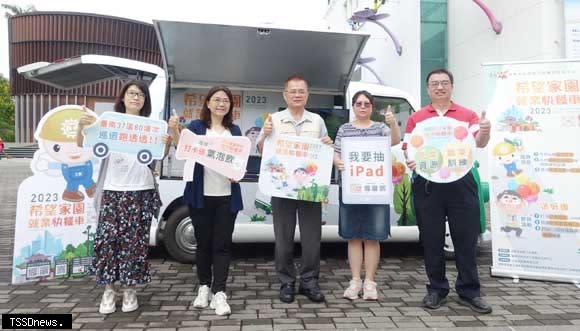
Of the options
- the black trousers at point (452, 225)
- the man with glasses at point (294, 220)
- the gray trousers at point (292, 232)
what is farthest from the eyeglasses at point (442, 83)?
the gray trousers at point (292, 232)

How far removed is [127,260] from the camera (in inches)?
137

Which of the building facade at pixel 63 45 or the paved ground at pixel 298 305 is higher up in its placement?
the building facade at pixel 63 45

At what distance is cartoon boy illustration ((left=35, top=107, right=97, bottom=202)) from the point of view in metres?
3.97

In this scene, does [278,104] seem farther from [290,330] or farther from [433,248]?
[290,330]

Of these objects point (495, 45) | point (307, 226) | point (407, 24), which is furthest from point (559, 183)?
point (407, 24)

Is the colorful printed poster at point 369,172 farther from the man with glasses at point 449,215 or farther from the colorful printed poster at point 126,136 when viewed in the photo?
the colorful printed poster at point 126,136

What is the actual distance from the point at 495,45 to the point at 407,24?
4.04 meters

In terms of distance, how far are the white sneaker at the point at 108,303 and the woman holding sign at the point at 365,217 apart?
1.93 m

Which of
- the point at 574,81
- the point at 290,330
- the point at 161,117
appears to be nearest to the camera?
the point at 290,330

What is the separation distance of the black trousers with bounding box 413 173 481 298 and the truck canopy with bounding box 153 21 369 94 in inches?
73.5

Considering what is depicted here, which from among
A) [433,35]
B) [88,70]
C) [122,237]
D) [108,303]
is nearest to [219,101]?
[122,237]

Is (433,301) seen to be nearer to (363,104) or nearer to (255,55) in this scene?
(363,104)

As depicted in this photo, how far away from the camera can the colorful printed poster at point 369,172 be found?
3.70 meters

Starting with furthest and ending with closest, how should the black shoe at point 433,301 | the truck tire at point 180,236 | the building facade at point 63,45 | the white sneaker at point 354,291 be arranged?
the building facade at point 63,45 → the truck tire at point 180,236 → the white sneaker at point 354,291 → the black shoe at point 433,301
